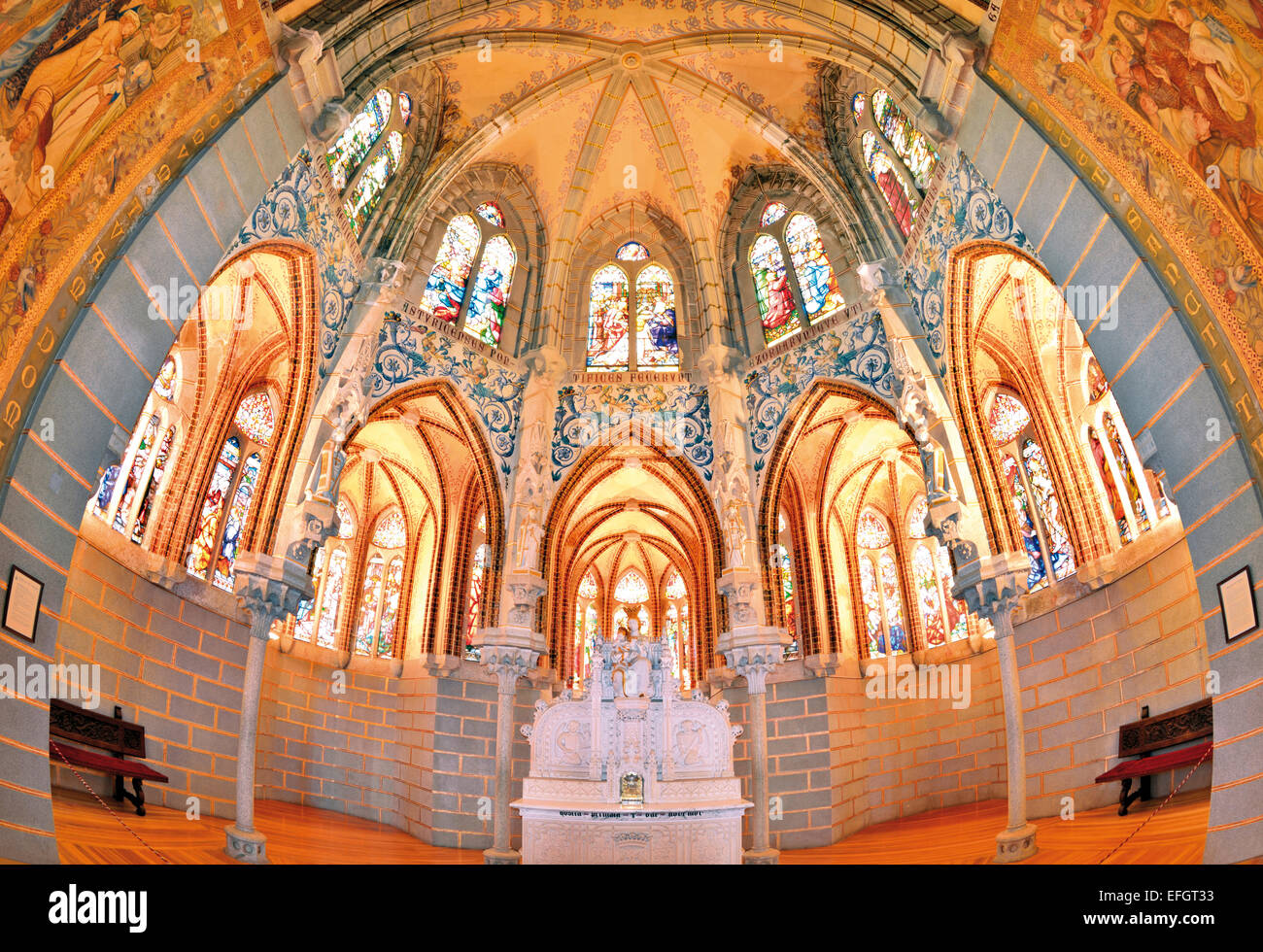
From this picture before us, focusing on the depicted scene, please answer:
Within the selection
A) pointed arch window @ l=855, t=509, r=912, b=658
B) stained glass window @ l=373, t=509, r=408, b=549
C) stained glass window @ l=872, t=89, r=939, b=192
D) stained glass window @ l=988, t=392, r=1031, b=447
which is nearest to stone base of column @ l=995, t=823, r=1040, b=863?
stained glass window @ l=988, t=392, r=1031, b=447

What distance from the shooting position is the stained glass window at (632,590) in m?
27.2

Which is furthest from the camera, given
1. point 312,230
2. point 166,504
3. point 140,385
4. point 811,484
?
point 811,484

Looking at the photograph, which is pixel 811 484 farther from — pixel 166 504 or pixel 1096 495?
pixel 166 504

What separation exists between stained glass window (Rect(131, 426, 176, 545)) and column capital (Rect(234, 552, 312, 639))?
98.9 inches

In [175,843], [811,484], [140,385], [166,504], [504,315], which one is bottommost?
[175,843]

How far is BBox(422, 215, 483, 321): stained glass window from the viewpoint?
15.7 metres

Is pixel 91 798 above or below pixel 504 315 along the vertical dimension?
below

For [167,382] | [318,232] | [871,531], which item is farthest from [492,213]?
[871,531]

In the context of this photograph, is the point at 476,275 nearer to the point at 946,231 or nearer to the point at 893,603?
the point at 946,231

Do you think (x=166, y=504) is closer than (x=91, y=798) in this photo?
No

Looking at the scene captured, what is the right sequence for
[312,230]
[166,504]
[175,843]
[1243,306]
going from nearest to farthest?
[1243,306]
[175,843]
[312,230]
[166,504]

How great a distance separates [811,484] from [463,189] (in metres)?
9.55
